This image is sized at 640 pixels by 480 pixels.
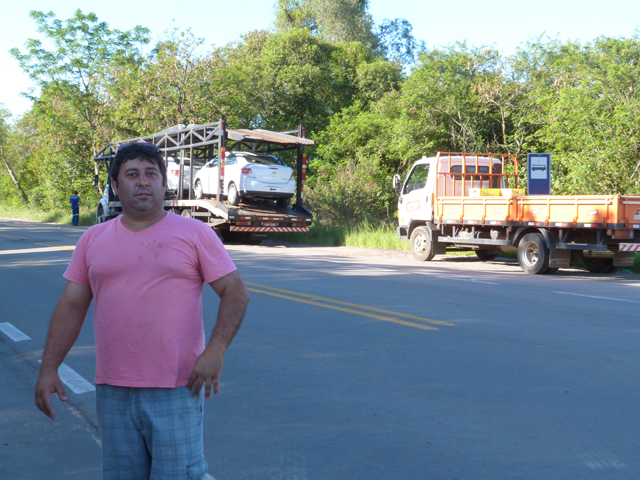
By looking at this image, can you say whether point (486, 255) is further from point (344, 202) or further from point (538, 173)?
point (344, 202)

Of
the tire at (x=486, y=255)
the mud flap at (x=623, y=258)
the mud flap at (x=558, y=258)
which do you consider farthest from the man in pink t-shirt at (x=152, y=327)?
the tire at (x=486, y=255)

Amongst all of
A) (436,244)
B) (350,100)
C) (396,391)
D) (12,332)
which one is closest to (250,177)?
(436,244)

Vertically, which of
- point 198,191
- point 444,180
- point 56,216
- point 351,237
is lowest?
point 351,237

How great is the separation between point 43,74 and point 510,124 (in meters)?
30.1

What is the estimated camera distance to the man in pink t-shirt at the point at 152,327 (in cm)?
271

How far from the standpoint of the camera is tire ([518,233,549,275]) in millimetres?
14102

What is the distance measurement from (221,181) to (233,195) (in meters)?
0.55

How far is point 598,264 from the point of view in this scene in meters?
14.8

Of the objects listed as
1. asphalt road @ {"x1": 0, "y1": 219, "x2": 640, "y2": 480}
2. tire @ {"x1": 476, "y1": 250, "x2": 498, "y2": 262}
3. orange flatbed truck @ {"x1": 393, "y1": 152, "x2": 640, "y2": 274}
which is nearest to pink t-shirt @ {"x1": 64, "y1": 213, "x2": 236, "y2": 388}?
asphalt road @ {"x1": 0, "y1": 219, "x2": 640, "y2": 480}

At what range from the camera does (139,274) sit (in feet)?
8.97

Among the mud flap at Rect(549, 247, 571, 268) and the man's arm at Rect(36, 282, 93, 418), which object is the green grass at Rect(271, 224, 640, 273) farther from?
the man's arm at Rect(36, 282, 93, 418)

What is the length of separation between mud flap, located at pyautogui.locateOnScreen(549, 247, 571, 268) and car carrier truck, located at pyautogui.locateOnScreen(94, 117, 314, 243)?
9.45 m

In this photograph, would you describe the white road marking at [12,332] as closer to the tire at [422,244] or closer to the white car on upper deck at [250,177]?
the tire at [422,244]

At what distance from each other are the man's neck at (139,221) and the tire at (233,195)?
18.0 metres
